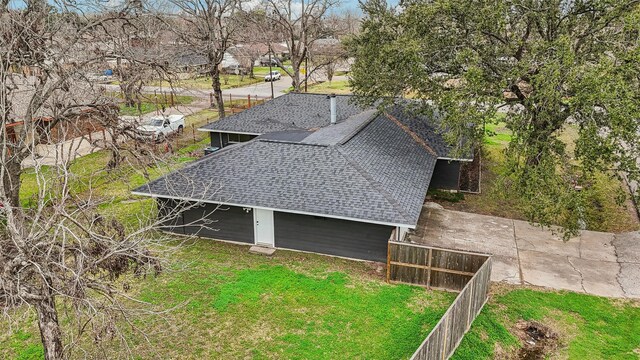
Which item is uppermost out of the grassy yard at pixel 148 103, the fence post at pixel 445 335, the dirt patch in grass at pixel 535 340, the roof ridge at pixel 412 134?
the grassy yard at pixel 148 103

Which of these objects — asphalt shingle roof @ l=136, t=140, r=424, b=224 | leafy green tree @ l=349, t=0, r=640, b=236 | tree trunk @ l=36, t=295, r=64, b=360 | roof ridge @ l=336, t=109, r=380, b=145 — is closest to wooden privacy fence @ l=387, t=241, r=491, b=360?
asphalt shingle roof @ l=136, t=140, r=424, b=224

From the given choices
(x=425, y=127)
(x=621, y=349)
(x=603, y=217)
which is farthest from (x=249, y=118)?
(x=621, y=349)

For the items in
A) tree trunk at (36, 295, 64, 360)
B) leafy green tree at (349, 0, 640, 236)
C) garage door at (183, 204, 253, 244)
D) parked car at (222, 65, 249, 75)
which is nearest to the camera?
tree trunk at (36, 295, 64, 360)

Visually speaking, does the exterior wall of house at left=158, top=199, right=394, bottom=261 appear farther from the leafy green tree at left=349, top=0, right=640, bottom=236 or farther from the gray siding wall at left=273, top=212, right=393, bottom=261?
the leafy green tree at left=349, top=0, right=640, bottom=236

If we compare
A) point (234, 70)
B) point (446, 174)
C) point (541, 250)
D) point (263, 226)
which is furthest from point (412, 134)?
point (234, 70)

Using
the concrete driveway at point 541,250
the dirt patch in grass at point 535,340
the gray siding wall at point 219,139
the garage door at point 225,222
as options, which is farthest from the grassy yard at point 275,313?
the gray siding wall at point 219,139

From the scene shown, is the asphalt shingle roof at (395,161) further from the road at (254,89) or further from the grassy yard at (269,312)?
the road at (254,89)
